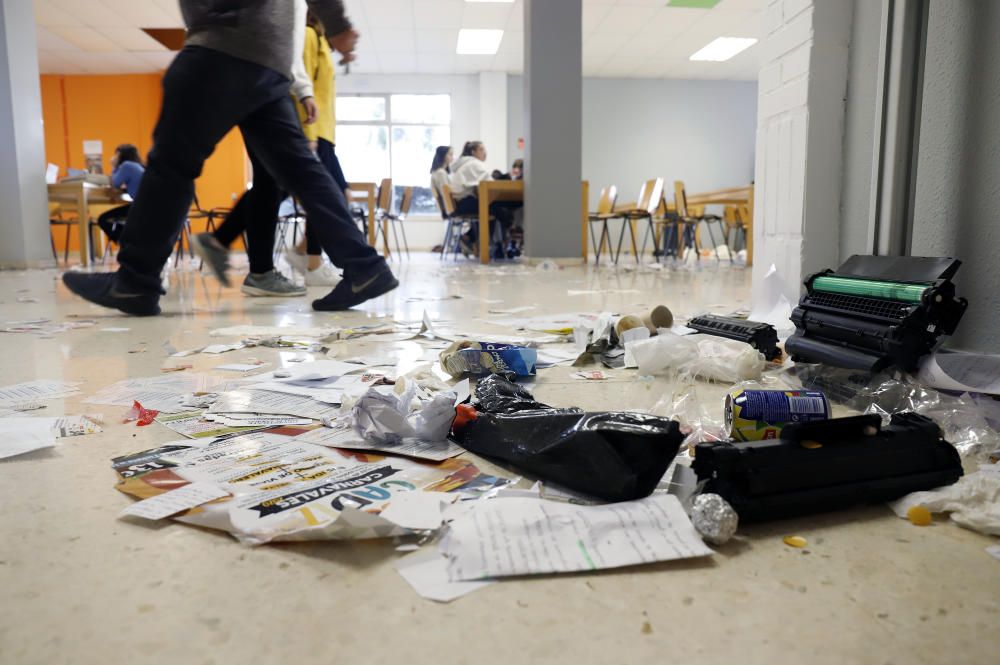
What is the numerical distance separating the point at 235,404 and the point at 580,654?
85cm

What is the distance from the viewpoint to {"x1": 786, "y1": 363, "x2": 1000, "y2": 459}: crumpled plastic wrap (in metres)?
0.96

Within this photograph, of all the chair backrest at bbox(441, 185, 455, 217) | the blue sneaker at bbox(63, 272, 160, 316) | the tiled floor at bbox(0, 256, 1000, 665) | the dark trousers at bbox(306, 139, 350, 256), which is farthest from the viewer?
the chair backrest at bbox(441, 185, 455, 217)

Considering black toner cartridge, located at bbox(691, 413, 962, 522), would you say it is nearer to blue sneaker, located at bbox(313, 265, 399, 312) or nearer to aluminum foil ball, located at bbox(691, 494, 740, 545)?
aluminum foil ball, located at bbox(691, 494, 740, 545)

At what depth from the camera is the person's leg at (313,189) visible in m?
2.35

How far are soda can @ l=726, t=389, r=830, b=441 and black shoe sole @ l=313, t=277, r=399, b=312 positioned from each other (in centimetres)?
170

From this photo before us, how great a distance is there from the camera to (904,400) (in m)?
1.13

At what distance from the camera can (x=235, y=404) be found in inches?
46.5

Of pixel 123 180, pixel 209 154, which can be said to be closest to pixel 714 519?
pixel 209 154

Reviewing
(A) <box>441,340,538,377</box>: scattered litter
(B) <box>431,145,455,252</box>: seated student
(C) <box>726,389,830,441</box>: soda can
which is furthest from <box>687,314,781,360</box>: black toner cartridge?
(B) <box>431,145,455,252</box>: seated student

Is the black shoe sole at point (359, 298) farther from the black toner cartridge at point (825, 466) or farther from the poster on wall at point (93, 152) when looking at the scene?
the poster on wall at point (93, 152)

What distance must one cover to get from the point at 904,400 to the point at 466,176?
6.33m

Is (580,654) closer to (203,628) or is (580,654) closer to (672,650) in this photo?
(672,650)

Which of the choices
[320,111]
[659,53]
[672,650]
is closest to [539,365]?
[672,650]

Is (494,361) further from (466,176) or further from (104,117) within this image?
(104,117)
